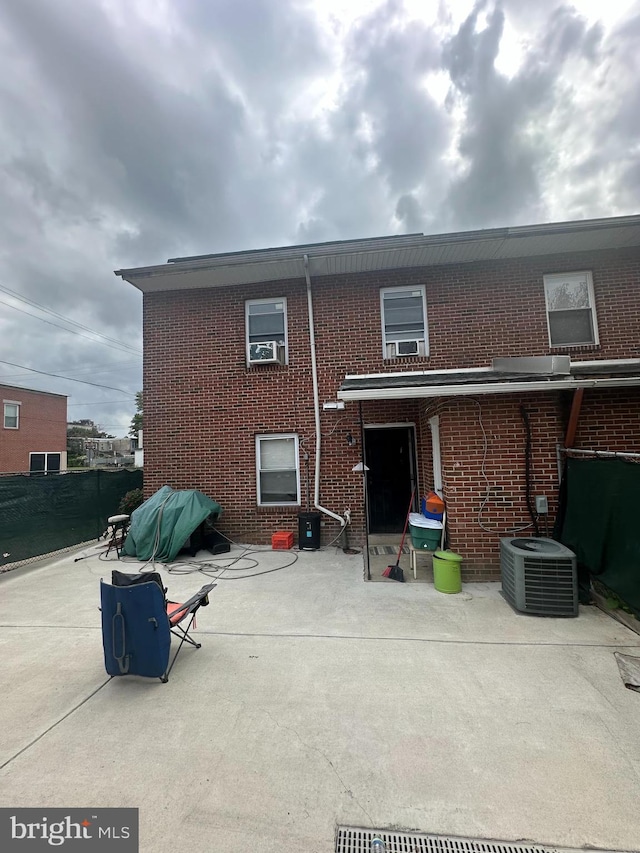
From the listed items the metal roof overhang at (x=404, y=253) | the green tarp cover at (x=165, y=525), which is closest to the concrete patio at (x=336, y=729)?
Answer: the green tarp cover at (x=165, y=525)

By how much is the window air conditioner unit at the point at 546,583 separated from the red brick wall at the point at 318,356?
267 cm

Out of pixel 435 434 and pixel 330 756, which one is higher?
pixel 435 434

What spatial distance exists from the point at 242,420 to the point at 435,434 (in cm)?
403

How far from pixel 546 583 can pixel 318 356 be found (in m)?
5.62

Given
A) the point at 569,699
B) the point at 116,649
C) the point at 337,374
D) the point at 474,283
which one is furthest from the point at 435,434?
the point at 116,649

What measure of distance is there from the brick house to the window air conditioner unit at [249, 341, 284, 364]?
29 mm

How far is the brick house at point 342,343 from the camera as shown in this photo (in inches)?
296

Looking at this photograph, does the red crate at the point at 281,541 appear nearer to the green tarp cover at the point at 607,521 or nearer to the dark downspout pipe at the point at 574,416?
the green tarp cover at the point at 607,521

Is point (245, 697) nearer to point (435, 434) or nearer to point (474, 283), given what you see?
point (435, 434)

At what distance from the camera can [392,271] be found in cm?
804

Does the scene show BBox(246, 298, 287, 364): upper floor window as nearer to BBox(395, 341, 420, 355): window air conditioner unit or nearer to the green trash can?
BBox(395, 341, 420, 355): window air conditioner unit

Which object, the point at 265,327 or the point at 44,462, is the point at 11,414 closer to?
the point at 44,462

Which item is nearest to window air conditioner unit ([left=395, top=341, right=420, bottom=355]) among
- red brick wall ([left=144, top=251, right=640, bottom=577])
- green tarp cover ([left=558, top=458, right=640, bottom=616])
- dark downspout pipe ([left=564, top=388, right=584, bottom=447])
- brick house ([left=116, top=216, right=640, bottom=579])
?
brick house ([left=116, top=216, right=640, bottom=579])

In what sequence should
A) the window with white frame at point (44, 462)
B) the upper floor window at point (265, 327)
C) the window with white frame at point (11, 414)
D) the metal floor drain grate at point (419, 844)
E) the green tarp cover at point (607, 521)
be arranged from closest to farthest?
1. the metal floor drain grate at point (419, 844)
2. the green tarp cover at point (607, 521)
3. the upper floor window at point (265, 327)
4. the window with white frame at point (11, 414)
5. the window with white frame at point (44, 462)
